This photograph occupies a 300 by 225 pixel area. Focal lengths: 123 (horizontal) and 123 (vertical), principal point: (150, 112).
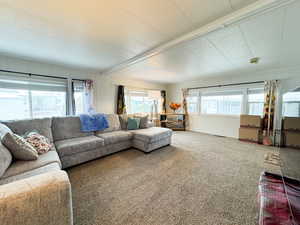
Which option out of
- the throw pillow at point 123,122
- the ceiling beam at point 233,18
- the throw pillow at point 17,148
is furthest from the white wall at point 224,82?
the throw pillow at point 17,148

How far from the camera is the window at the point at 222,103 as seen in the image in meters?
4.35

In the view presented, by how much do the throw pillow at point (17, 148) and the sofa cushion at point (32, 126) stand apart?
832 millimetres

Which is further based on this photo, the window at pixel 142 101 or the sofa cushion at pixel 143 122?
the window at pixel 142 101

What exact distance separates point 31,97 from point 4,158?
8.28 ft

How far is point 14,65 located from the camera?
113 inches

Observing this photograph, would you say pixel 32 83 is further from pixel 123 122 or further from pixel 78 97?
pixel 123 122

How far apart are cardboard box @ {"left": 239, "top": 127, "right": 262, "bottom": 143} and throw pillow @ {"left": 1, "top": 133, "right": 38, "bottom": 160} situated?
16.7ft

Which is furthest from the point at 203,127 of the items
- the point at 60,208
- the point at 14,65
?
the point at 14,65

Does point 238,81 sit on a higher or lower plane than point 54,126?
higher

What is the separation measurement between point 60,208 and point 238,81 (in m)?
5.27

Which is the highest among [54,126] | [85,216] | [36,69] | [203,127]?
[36,69]

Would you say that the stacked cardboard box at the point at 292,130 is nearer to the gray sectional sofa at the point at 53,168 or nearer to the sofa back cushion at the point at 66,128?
the gray sectional sofa at the point at 53,168

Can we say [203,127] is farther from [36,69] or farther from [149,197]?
[36,69]

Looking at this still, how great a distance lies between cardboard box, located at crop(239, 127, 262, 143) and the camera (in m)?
3.76
